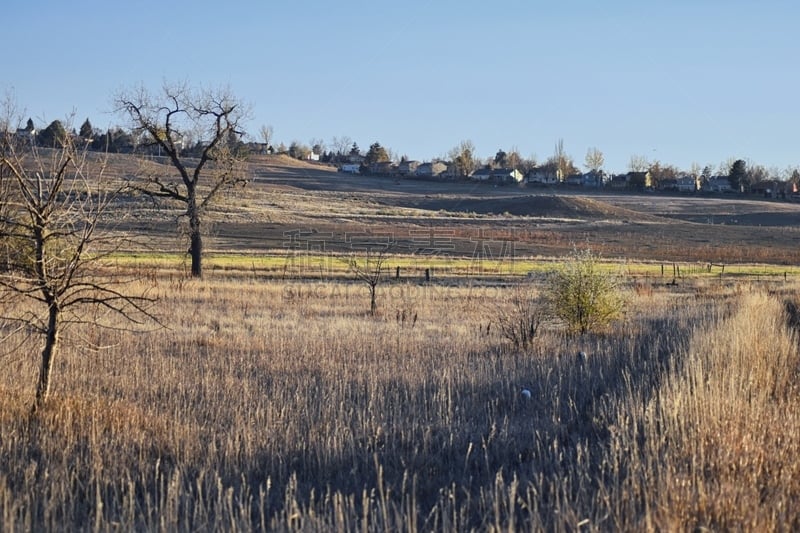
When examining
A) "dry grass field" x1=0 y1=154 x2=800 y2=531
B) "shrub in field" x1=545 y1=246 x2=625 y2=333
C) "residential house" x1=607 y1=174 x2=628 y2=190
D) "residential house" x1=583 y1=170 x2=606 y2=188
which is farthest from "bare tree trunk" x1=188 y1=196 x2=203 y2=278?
"residential house" x1=583 y1=170 x2=606 y2=188

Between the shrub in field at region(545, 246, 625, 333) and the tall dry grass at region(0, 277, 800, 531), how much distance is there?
375 centimetres

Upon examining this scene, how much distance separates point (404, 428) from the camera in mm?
8039

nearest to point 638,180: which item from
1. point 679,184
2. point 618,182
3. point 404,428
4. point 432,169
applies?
point 618,182

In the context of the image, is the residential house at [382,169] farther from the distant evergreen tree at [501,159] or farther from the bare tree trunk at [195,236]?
the bare tree trunk at [195,236]

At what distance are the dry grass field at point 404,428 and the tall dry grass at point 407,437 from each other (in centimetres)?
3

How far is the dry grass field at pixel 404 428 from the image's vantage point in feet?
17.5

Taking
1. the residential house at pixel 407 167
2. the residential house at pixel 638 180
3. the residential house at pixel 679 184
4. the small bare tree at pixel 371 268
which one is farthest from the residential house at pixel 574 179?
the small bare tree at pixel 371 268

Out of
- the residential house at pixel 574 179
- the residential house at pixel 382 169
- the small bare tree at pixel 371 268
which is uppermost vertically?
the residential house at pixel 382 169

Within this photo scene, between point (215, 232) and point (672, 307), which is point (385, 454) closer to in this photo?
point (672, 307)

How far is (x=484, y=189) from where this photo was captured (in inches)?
5241

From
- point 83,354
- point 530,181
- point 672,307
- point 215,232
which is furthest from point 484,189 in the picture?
point 83,354

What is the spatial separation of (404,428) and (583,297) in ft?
34.4

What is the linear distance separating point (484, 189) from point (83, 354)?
123m

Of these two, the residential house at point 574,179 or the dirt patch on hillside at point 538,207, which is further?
the residential house at point 574,179
